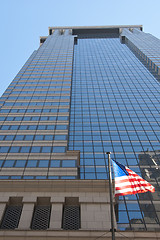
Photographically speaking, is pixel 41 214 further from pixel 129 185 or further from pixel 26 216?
pixel 129 185

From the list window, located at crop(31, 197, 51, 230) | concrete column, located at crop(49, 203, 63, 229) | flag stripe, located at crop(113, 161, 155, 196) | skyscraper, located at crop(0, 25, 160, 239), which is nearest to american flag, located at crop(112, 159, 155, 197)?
flag stripe, located at crop(113, 161, 155, 196)

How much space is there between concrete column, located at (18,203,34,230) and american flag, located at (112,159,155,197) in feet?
34.3

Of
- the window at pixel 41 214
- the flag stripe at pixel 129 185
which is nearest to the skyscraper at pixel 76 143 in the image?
the window at pixel 41 214

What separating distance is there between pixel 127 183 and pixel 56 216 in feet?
30.2

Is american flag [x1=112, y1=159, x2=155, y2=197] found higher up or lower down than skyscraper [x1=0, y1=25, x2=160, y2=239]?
lower down

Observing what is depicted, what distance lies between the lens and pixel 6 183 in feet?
89.8

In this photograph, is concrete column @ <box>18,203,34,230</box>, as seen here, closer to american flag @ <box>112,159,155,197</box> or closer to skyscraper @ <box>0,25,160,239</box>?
skyscraper @ <box>0,25,160,239</box>

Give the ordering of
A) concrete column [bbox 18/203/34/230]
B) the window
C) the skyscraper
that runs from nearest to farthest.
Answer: concrete column [bbox 18/203/34/230]
the window
the skyscraper

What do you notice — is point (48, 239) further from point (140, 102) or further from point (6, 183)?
point (140, 102)

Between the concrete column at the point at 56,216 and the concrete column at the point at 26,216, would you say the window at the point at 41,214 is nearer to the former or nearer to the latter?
the concrete column at the point at 26,216

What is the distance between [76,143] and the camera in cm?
4259

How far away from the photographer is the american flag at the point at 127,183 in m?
19.1

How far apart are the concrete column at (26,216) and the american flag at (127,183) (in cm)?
1046

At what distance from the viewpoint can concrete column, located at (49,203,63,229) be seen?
23.4 m
